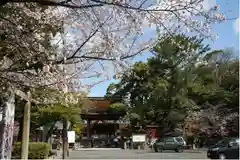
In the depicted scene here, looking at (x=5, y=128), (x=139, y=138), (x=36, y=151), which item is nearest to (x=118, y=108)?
(x=139, y=138)

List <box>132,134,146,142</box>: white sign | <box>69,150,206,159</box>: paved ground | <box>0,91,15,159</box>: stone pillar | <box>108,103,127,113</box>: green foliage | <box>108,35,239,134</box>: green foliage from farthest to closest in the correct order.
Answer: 1. <box>108,103,127,113</box>: green foliage
2. <box>108,35,239,134</box>: green foliage
3. <box>132,134,146,142</box>: white sign
4. <box>69,150,206,159</box>: paved ground
5. <box>0,91,15,159</box>: stone pillar

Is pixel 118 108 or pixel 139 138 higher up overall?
pixel 118 108

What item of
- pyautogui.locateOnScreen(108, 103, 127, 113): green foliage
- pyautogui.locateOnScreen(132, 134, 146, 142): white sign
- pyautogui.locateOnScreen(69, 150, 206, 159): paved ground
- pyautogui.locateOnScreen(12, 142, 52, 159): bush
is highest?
pyautogui.locateOnScreen(108, 103, 127, 113): green foliage

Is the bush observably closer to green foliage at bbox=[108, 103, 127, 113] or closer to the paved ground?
the paved ground

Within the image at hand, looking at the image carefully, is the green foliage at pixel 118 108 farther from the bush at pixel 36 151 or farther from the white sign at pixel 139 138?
the bush at pixel 36 151

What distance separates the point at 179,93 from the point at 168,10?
42.6 metres

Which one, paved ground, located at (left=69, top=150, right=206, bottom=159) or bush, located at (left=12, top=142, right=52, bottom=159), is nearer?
bush, located at (left=12, top=142, right=52, bottom=159)

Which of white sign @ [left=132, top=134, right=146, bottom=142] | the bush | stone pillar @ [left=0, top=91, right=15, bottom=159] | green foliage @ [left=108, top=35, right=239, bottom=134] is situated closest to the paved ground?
the bush

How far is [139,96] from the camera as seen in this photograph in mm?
55250

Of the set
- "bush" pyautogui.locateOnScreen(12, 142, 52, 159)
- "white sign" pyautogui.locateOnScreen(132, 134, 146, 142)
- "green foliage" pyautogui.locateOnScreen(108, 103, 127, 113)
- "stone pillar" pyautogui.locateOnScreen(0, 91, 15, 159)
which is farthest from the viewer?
"green foliage" pyautogui.locateOnScreen(108, 103, 127, 113)

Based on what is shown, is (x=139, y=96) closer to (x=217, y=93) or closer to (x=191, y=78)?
(x=191, y=78)

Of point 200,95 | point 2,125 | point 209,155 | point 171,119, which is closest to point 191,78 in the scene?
point 200,95

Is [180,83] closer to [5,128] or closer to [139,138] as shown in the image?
[139,138]

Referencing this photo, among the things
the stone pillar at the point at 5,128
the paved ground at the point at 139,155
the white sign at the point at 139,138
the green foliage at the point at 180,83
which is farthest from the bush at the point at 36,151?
the green foliage at the point at 180,83
